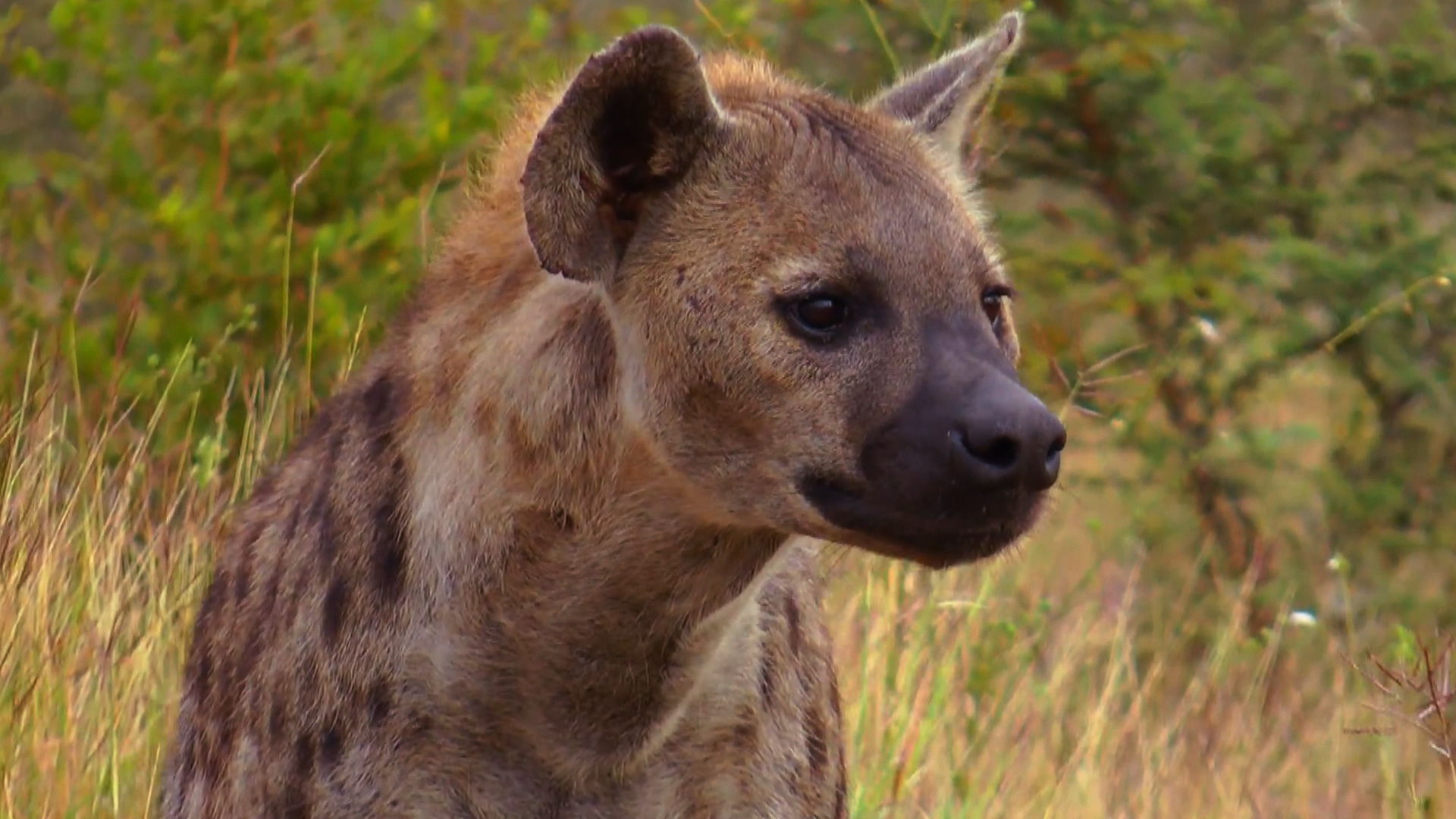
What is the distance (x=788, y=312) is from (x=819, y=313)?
47 mm

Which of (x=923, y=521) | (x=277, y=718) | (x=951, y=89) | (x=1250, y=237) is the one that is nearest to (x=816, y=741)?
(x=923, y=521)

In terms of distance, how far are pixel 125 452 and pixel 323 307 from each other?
894mm

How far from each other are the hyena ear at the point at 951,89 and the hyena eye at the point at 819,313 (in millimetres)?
663

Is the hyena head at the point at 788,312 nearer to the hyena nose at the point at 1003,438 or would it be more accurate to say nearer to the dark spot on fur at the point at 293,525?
the hyena nose at the point at 1003,438

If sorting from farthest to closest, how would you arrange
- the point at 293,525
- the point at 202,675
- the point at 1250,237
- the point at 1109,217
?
the point at 1250,237, the point at 1109,217, the point at 202,675, the point at 293,525

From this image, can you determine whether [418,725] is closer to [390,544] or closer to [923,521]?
[390,544]

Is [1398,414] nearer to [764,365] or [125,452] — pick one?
[125,452]

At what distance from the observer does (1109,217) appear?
9.84 metres

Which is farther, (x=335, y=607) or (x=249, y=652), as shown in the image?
(x=249, y=652)

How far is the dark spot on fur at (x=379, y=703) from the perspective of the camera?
3.70 m

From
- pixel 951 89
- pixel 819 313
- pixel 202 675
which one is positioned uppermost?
pixel 819 313

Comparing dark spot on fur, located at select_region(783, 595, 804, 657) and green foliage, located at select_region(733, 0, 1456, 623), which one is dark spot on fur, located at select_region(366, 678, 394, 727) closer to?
dark spot on fur, located at select_region(783, 595, 804, 657)

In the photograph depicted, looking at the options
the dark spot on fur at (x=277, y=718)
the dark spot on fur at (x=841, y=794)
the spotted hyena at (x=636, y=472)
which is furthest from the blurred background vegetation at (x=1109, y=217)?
the dark spot on fur at (x=277, y=718)

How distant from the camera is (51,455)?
569cm
